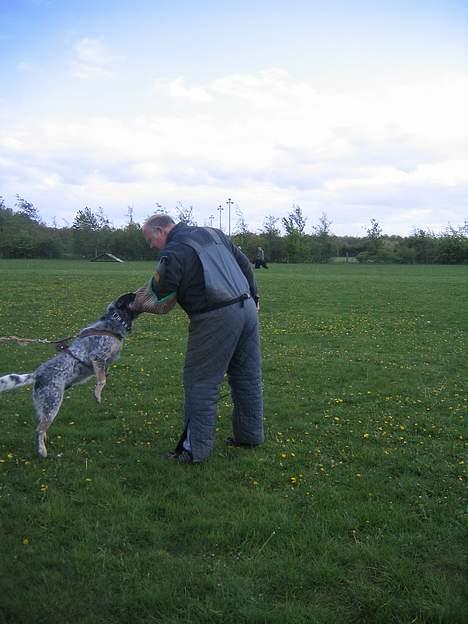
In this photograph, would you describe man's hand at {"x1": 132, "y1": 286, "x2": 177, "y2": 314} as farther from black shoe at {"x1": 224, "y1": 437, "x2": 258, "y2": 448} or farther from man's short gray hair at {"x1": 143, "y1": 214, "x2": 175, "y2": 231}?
black shoe at {"x1": 224, "y1": 437, "x2": 258, "y2": 448}

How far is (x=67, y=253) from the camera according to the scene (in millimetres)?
69500

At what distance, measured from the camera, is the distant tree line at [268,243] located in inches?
2643

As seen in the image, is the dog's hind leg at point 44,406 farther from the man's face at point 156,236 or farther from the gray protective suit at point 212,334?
the man's face at point 156,236

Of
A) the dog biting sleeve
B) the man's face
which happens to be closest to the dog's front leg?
the dog biting sleeve

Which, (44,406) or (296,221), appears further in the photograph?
(296,221)

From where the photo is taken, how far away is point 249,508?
14.9 feet

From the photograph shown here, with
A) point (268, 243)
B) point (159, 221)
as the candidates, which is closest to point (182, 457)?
point (159, 221)

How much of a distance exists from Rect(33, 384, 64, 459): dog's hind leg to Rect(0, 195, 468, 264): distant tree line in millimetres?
59384

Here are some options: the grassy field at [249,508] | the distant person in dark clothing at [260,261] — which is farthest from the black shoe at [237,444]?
the distant person in dark clothing at [260,261]

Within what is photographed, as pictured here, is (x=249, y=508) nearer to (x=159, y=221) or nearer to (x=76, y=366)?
(x=76, y=366)

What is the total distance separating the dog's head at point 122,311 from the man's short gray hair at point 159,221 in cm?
81

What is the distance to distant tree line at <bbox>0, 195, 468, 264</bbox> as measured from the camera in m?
67.1

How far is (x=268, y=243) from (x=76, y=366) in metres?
67.4

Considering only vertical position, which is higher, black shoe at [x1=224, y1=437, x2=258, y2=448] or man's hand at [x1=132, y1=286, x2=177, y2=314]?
man's hand at [x1=132, y1=286, x2=177, y2=314]
